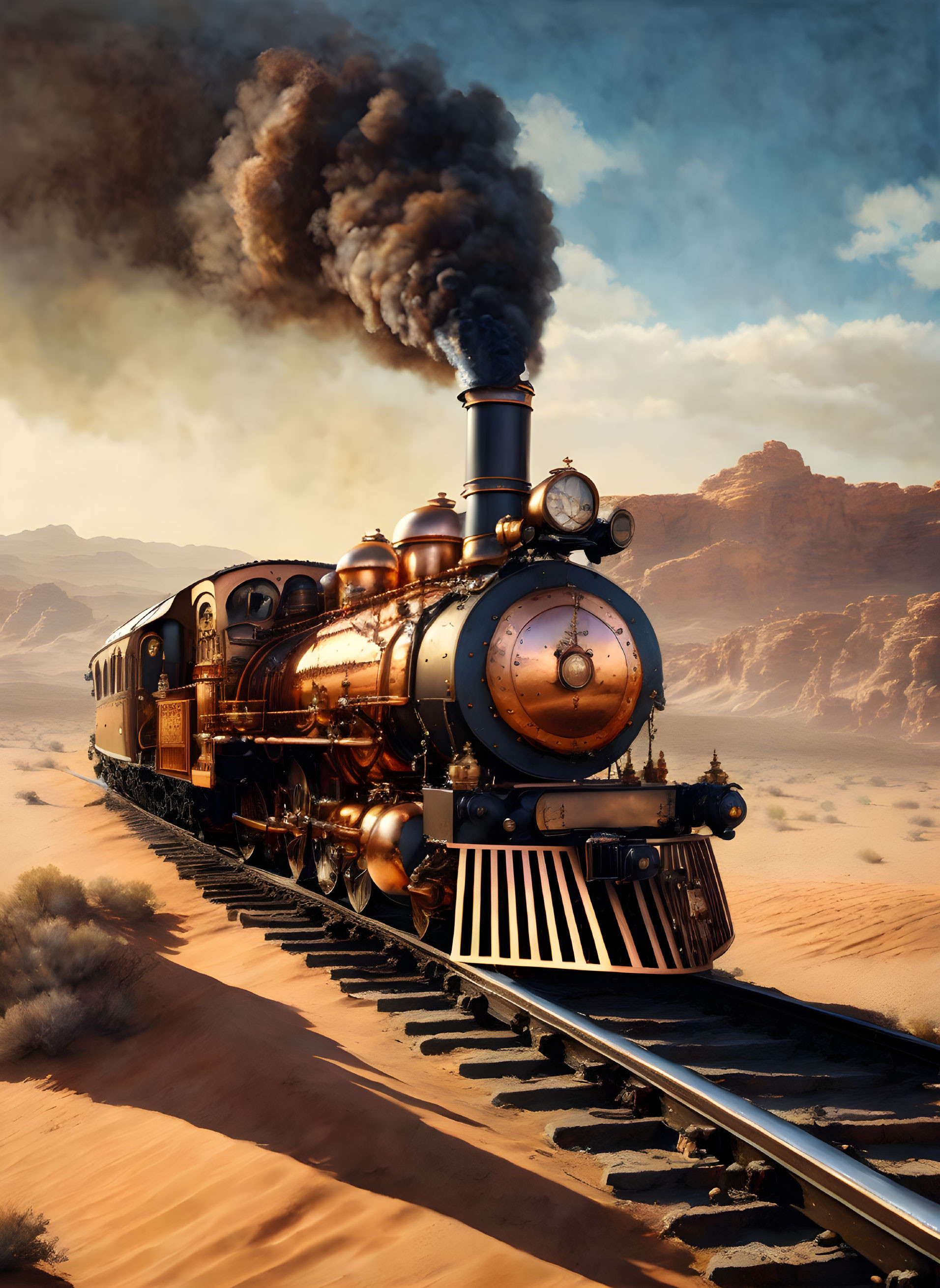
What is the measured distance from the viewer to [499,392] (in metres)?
7.29

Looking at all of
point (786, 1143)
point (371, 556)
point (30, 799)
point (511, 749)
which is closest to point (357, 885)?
point (511, 749)

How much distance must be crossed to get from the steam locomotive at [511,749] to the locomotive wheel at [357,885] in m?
0.02

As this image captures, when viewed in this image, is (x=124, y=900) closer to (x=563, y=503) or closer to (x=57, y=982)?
(x=57, y=982)

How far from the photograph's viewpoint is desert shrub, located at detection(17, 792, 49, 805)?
2036 cm

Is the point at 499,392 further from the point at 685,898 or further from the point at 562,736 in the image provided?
the point at 685,898

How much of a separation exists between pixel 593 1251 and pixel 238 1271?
4.03 ft

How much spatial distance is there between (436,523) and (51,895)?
5086 mm

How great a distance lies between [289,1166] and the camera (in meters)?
3.96

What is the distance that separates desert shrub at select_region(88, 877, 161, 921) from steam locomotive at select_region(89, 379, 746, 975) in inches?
76.1

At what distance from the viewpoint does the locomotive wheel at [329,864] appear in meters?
8.31

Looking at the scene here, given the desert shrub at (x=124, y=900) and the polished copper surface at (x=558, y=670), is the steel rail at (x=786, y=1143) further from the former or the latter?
the desert shrub at (x=124, y=900)

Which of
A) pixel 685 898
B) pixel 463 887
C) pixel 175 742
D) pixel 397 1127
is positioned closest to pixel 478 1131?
pixel 397 1127

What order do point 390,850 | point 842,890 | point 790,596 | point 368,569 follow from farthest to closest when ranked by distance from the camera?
point 790,596 < point 842,890 < point 368,569 < point 390,850

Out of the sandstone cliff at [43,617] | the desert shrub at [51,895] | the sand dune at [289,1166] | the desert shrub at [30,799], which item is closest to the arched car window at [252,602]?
the desert shrub at [51,895]
